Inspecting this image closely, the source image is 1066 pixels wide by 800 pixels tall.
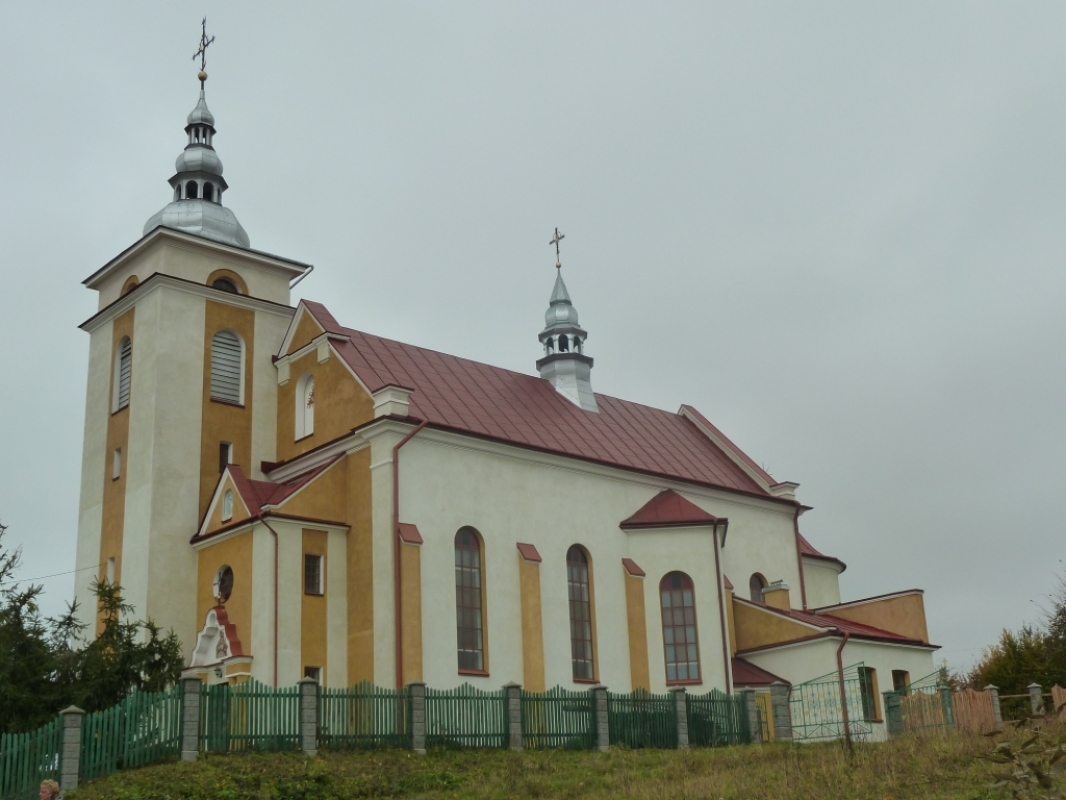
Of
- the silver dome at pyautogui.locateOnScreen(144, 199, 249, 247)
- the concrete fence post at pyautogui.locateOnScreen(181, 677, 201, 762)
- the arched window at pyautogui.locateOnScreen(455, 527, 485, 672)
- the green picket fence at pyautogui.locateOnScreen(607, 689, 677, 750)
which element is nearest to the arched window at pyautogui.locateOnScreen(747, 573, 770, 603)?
the green picket fence at pyautogui.locateOnScreen(607, 689, 677, 750)

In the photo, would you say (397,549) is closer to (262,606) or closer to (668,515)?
(262,606)

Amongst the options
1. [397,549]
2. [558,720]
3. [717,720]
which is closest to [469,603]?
[397,549]

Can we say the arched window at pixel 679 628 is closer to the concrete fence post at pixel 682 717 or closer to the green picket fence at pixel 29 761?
the concrete fence post at pixel 682 717

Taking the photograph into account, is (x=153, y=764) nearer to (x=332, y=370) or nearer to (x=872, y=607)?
(x=332, y=370)

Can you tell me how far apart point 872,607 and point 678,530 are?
297 inches

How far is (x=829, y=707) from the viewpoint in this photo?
28297 mm

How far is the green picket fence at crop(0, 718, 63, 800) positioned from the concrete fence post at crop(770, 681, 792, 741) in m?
14.9

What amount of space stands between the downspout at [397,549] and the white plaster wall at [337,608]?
5.03 feet

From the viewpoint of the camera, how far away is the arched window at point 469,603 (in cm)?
2686

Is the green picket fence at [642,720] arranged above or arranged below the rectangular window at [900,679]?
below

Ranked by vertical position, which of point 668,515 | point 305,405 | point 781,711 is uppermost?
point 305,405

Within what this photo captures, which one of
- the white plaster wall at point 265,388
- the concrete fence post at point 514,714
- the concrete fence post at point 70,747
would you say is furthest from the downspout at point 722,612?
the concrete fence post at point 70,747

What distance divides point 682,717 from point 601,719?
209cm

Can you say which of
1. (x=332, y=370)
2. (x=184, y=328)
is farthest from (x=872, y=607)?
(x=184, y=328)
